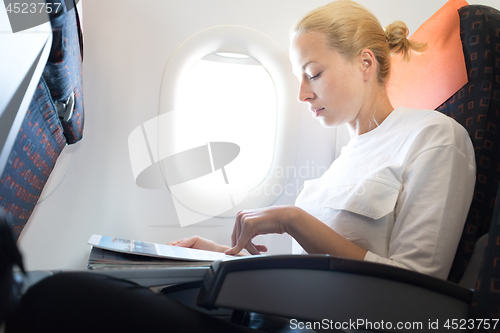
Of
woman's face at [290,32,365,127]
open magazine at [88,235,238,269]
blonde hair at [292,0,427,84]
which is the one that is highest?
blonde hair at [292,0,427,84]

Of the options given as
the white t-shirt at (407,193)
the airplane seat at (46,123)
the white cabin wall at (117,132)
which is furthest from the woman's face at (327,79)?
the airplane seat at (46,123)

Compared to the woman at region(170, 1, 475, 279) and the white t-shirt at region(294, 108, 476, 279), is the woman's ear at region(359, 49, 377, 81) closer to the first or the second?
the woman at region(170, 1, 475, 279)

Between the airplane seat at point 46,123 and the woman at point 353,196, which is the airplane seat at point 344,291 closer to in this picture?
the woman at point 353,196

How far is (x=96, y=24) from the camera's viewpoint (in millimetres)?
1604

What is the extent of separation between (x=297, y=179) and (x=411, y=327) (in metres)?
1.29

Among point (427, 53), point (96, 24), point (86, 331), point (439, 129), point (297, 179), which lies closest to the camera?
point (86, 331)

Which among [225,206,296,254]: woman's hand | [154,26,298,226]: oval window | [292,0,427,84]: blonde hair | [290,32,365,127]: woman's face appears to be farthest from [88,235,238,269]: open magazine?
[154,26,298,226]: oval window

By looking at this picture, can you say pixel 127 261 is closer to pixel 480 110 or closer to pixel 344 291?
pixel 344 291

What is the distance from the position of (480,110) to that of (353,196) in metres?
0.38

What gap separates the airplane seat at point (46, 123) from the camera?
0.85 metres

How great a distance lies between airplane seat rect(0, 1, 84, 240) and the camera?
2.80 ft

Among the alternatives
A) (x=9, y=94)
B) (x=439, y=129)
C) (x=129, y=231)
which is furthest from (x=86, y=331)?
(x=129, y=231)

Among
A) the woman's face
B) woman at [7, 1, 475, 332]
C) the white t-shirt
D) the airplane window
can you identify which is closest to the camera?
woman at [7, 1, 475, 332]

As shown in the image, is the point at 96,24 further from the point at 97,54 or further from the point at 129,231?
the point at 129,231
